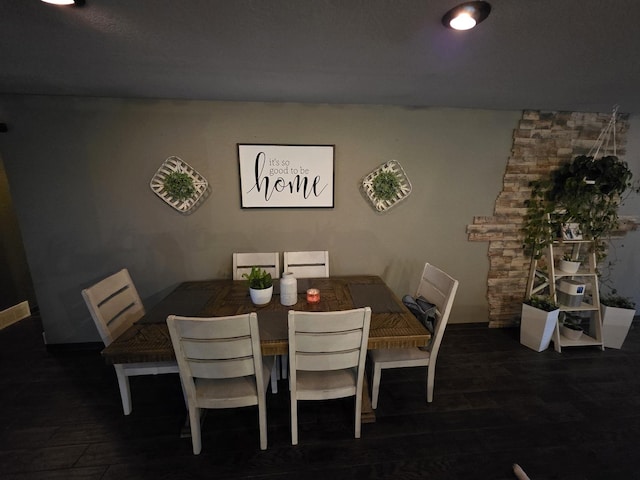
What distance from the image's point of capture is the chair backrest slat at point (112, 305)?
1.49 m

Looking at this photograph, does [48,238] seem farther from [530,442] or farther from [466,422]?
[530,442]

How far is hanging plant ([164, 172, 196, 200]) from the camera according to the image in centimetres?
214

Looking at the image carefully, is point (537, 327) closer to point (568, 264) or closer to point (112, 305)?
point (568, 264)

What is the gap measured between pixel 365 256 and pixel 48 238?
2860 millimetres

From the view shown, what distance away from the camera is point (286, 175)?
88.7 inches

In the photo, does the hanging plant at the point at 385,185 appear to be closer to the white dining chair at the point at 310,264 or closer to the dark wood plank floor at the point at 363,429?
the white dining chair at the point at 310,264

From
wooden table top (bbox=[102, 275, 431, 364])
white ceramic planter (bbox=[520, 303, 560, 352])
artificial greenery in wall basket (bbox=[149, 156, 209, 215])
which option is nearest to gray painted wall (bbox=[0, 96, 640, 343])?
artificial greenery in wall basket (bbox=[149, 156, 209, 215])

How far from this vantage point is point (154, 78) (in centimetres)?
168

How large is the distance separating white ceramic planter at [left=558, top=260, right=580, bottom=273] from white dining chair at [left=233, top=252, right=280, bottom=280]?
9.02ft

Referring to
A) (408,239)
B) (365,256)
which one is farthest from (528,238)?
(365,256)

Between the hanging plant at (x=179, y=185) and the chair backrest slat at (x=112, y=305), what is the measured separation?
0.76m

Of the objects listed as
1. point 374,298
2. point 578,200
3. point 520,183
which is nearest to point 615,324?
point 578,200

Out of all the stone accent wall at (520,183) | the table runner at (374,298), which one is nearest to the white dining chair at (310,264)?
the table runner at (374,298)

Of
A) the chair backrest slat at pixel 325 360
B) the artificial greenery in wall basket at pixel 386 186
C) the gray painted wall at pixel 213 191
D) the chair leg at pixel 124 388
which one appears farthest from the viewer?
the artificial greenery in wall basket at pixel 386 186
